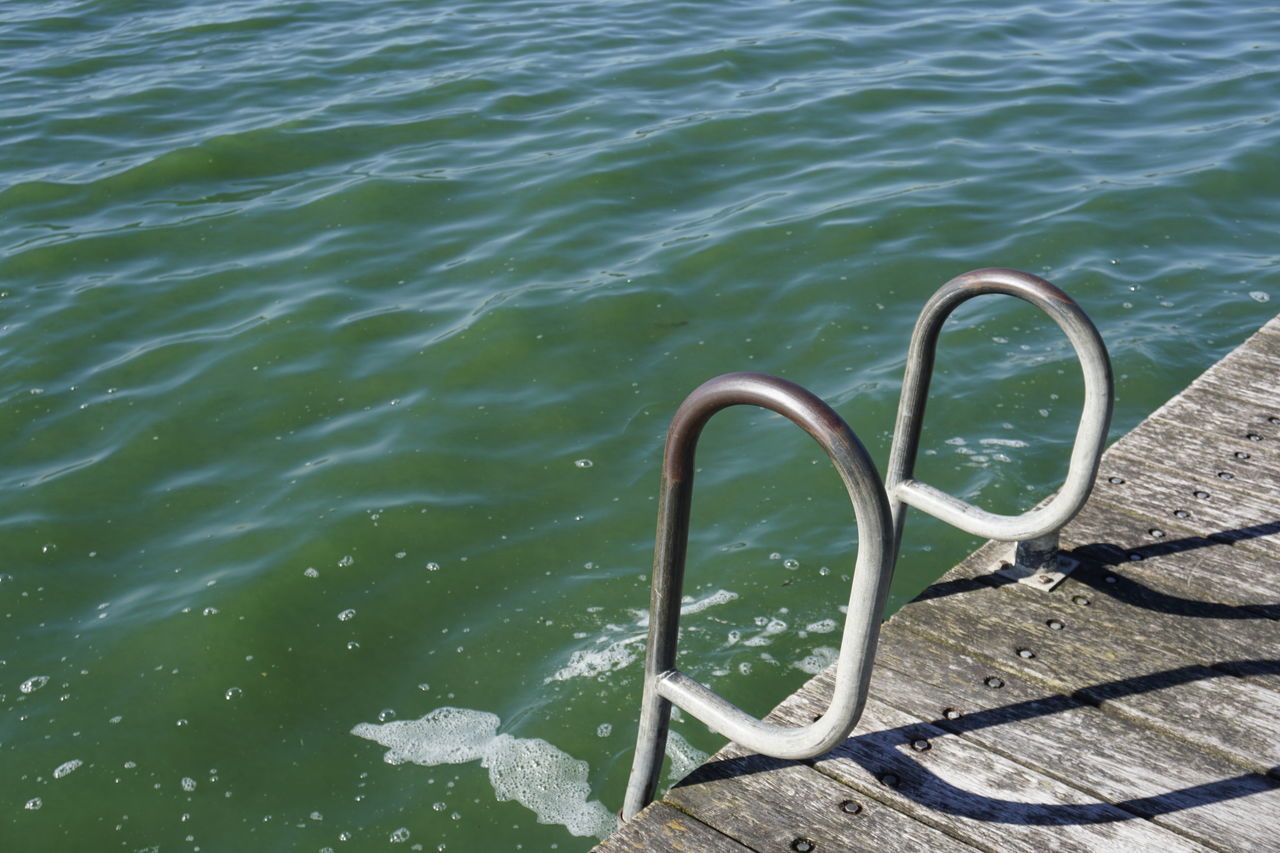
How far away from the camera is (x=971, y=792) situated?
9.30ft

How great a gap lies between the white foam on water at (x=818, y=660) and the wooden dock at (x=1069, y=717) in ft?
3.31

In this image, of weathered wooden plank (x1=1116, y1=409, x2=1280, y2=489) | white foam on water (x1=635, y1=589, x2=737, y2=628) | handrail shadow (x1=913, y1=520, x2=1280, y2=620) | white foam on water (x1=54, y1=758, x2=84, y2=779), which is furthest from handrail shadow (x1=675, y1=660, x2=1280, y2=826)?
white foam on water (x1=54, y1=758, x2=84, y2=779)

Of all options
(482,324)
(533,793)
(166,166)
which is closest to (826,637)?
(533,793)

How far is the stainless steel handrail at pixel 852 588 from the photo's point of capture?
2293mm

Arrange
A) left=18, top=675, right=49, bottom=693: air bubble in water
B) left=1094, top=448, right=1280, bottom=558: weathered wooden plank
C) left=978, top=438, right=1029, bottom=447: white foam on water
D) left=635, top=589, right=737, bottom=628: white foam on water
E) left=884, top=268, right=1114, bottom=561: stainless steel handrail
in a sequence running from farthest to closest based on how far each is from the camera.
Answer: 1. left=978, top=438, right=1029, bottom=447: white foam on water
2. left=635, top=589, right=737, bottom=628: white foam on water
3. left=18, top=675, right=49, bottom=693: air bubble in water
4. left=1094, top=448, right=1280, bottom=558: weathered wooden plank
5. left=884, top=268, right=1114, bottom=561: stainless steel handrail

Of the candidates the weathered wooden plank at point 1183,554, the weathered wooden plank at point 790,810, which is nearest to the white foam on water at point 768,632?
the weathered wooden plank at point 1183,554

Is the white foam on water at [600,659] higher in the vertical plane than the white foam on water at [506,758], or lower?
higher

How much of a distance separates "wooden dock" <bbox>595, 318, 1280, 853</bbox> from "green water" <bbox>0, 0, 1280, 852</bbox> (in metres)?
1.16

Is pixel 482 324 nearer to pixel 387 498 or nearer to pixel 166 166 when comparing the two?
pixel 387 498

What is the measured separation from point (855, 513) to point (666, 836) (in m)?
0.85

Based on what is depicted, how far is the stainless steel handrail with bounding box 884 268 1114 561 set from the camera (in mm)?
2863

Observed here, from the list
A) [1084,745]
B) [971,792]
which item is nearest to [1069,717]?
[1084,745]

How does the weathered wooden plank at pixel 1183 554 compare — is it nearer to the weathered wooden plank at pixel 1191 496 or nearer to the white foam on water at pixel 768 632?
the weathered wooden plank at pixel 1191 496

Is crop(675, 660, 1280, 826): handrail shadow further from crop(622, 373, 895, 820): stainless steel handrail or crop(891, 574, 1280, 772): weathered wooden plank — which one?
crop(622, 373, 895, 820): stainless steel handrail
